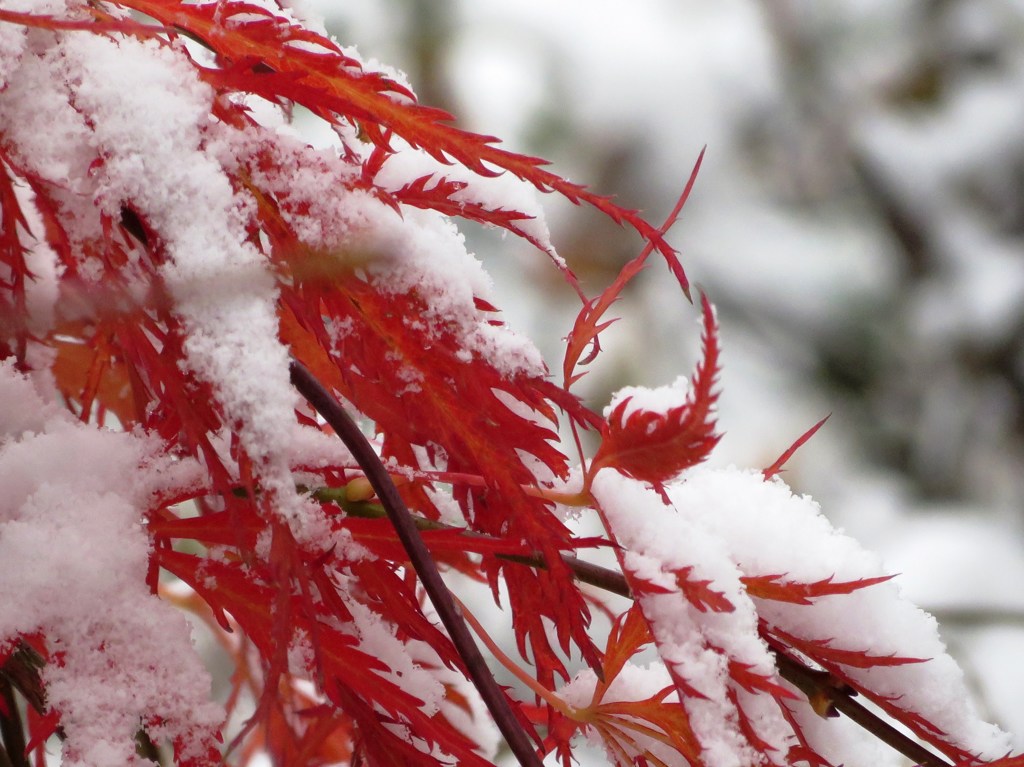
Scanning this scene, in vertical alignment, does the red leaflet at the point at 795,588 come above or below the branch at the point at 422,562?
above

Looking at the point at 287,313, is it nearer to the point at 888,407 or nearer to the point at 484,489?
the point at 484,489

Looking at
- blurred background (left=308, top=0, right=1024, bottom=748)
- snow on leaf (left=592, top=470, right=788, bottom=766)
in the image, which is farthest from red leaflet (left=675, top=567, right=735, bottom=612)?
blurred background (left=308, top=0, right=1024, bottom=748)

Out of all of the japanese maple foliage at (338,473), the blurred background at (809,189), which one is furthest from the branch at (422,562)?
the blurred background at (809,189)

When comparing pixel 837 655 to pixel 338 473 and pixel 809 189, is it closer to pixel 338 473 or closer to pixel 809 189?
pixel 338 473

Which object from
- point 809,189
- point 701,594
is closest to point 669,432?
point 701,594

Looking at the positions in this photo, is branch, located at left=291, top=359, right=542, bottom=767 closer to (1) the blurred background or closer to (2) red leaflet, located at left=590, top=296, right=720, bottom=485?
(2) red leaflet, located at left=590, top=296, right=720, bottom=485

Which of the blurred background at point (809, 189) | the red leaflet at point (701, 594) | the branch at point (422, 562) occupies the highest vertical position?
the blurred background at point (809, 189)

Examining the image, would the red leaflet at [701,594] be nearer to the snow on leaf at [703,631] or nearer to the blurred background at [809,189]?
the snow on leaf at [703,631]
